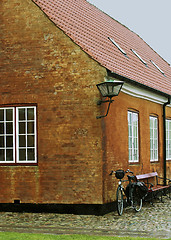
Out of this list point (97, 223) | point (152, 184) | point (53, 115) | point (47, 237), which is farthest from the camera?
point (152, 184)

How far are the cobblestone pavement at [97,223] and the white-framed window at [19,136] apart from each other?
158 centimetres

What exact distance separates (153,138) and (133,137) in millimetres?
2368

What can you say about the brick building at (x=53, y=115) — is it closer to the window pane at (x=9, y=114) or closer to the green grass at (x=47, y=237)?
the window pane at (x=9, y=114)

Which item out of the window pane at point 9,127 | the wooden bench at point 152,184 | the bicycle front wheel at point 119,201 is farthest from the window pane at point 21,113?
the wooden bench at point 152,184

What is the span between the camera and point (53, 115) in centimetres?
1251

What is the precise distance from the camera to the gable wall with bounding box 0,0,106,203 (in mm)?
12164

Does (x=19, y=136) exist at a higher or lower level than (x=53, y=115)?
lower

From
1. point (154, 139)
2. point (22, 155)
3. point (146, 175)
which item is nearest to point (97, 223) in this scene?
point (22, 155)

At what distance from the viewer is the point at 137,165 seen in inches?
581

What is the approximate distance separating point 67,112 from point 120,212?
9.91 ft

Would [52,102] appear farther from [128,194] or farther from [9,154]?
[128,194]

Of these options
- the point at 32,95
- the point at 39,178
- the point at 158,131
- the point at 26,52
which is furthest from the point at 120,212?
the point at 158,131

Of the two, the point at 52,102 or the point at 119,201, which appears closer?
the point at 119,201

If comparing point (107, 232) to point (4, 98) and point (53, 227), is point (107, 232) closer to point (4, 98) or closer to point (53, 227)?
point (53, 227)
